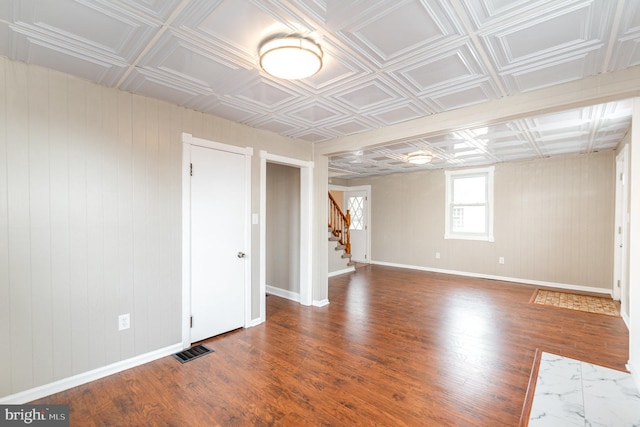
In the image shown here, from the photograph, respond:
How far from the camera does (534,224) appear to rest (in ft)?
19.1

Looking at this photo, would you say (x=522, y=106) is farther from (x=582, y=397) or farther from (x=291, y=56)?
(x=582, y=397)

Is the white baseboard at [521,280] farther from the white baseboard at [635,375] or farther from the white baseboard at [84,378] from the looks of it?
the white baseboard at [84,378]

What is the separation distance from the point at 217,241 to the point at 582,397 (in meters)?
3.54

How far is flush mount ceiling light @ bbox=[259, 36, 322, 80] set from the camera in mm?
1854

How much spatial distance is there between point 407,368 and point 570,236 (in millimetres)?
4873

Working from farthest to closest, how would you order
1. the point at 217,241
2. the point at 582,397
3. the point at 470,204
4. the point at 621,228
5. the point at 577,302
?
the point at 470,204 → the point at 577,302 → the point at 621,228 → the point at 217,241 → the point at 582,397

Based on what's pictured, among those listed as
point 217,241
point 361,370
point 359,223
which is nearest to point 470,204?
point 359,223

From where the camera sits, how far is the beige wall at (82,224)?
2.12 m

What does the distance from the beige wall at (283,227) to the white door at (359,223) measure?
143 inches

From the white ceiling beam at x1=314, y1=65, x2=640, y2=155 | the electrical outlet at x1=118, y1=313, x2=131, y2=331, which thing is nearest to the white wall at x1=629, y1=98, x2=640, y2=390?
the white ceiling beam at x1=314, y1=65, x2=640, y2=155

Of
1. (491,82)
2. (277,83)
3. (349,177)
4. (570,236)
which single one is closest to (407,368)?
(491,82)

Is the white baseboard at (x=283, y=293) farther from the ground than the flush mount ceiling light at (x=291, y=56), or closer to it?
closer to it

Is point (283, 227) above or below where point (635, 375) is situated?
above

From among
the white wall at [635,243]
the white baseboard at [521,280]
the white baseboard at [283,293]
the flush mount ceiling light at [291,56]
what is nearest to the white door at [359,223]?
the white baseboard at [521,280]
